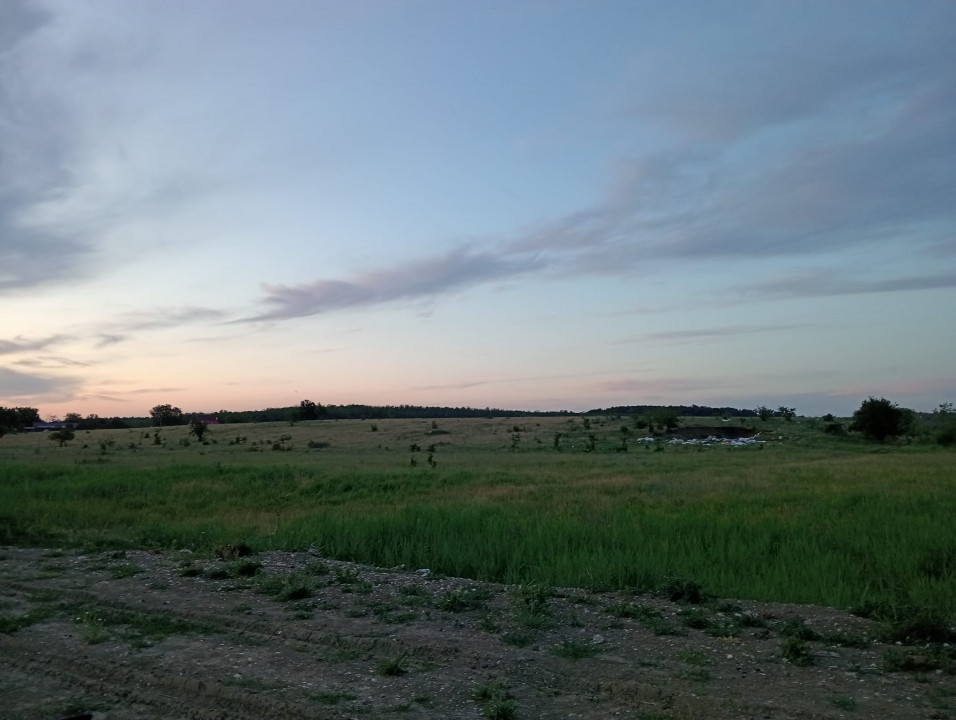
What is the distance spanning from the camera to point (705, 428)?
194 feet

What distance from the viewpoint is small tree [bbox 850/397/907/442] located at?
54438mm

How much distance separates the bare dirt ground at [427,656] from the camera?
604 centimetres

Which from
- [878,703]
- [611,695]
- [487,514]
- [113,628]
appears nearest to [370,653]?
[611,695]

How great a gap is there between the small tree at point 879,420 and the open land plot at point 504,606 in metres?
34.9

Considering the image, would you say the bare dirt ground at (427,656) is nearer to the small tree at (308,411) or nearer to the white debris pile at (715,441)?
the white debris pile at (715,441)

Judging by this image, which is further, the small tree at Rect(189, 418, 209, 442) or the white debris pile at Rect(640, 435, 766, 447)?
the small tree at Rect(189, 418, 209, 442)

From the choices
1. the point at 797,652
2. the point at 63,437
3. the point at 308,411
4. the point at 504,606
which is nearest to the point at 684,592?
the point at 504,606

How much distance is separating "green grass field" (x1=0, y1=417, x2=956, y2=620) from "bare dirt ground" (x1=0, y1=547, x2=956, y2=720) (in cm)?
186

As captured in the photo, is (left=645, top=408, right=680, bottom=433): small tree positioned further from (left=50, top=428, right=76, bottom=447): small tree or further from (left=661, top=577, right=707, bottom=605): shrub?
(left=661, top=577, right=707, bottom=605): shrub

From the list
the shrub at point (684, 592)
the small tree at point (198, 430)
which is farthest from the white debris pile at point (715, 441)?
the shrub at point (684, 592)

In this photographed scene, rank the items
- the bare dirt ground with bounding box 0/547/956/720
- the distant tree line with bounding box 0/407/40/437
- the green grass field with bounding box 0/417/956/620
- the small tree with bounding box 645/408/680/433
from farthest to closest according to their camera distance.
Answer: the distant tree line with bounding box 0/407/40/437 < the small tree with bounding box 645/408/680/433 < the green grass field with bounding box 0/417/956/620 < the bare dirt ground with bounding box 0/547/956/720

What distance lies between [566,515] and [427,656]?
33.8 ft

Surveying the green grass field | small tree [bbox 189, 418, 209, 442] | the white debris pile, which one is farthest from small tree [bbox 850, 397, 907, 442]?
small tree [bbox 189, 418, 209, 442]

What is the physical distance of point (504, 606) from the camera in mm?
9266
